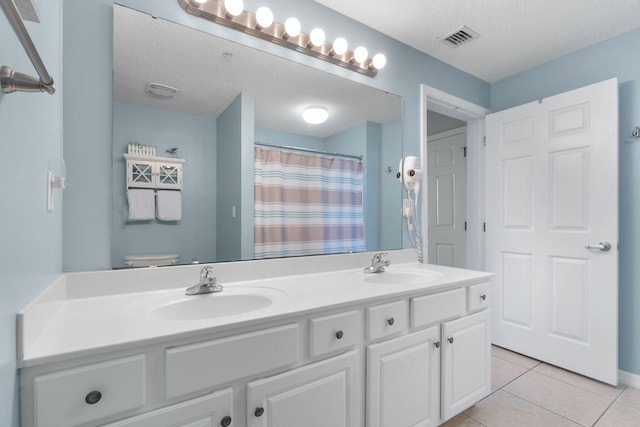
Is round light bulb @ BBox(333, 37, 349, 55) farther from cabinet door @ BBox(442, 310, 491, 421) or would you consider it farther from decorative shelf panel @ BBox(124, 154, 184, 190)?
cabinet door @ BBox(442, 310, 491, 421)

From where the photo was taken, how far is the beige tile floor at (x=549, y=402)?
1648mm

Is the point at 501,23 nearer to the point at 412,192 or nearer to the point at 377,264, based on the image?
the point at 412,192

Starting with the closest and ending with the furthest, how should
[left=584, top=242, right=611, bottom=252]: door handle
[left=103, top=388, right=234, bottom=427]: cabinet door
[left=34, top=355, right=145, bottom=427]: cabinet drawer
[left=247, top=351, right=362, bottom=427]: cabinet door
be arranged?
1. [left=34, top=355, right=145, bottom=427]: cabinet drawer
2. [left=103, top=388, right=234, bottom=427]: cabinet door
3. [left=247, top=351, right=362, bottom=427]: cabinet door
4. [left=584, top=242, right=611, bottom=252]: door handle

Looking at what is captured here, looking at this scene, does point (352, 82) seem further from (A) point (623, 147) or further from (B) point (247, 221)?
(A) point (623, 147)

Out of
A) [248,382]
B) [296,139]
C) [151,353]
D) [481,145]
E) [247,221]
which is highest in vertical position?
[481,145]

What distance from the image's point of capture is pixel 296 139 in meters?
1.68

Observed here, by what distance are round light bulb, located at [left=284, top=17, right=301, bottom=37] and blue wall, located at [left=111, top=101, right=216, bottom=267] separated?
0.62m

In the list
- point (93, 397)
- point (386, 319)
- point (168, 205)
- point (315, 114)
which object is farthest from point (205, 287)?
point (315, 114)

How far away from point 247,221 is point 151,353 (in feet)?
2.64

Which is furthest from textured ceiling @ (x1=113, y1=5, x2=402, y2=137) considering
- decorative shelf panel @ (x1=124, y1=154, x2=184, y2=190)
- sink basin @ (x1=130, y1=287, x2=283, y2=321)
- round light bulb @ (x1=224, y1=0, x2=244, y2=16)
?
sink basin @ (x1=130, y1=287, x2=283, y2=321)

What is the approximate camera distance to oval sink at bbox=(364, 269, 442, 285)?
1.72m

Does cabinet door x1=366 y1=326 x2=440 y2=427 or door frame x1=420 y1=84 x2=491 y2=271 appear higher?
door frame x1=420 y1=84 x2=491 y2=271

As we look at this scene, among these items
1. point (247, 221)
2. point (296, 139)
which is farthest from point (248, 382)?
point (296, 139)

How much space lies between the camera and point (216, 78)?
1.45 meters
